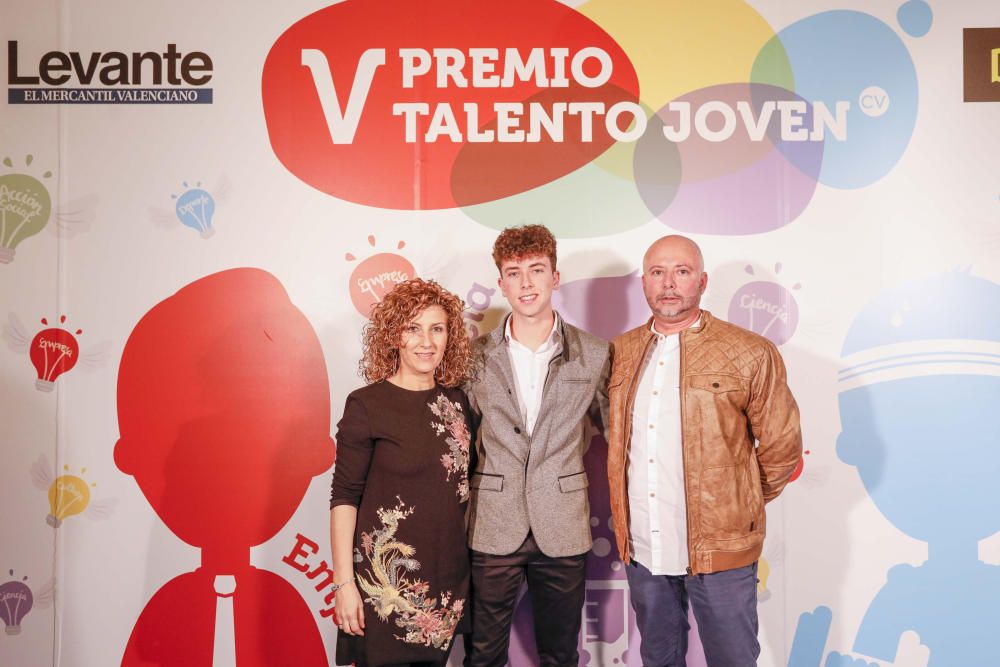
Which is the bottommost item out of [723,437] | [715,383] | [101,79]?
[723,437]

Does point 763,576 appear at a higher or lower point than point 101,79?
lower

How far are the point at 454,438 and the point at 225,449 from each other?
1.27 meters

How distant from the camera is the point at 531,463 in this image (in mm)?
2221

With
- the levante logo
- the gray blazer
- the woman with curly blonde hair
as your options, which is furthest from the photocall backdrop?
the woman with curly blonde hair

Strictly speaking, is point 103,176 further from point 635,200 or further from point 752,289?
point 752,289

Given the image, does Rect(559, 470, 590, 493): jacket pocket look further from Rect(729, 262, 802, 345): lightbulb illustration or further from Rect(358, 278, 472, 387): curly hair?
Rect(729, 262, 802, 345): lightbulb illustration

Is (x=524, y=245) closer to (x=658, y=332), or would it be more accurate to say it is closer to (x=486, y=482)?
(x=658, y=332)

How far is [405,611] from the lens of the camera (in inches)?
78.2

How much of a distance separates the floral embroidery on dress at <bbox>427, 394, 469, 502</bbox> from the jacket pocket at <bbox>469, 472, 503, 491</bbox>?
100 mm

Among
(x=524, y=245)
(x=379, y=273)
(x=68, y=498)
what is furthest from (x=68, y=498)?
(x=524, y=245)

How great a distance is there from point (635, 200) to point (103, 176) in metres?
2.29

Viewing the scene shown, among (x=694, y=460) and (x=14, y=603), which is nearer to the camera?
(x=694, y=460)

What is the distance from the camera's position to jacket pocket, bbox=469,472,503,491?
223 centimetres

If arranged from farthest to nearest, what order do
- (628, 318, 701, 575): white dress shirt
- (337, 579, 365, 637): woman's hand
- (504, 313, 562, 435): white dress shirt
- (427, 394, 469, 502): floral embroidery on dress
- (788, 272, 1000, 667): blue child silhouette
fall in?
(788, 272, 1000, 667): blue child silhouette
(504, 313, 562, 435): white dress shirt
(628, 318, 701, 575): white dress shirt
(427, 394, 469, 502): floral embroidery on dress
(337, 579, 365, 637): woman's hand
